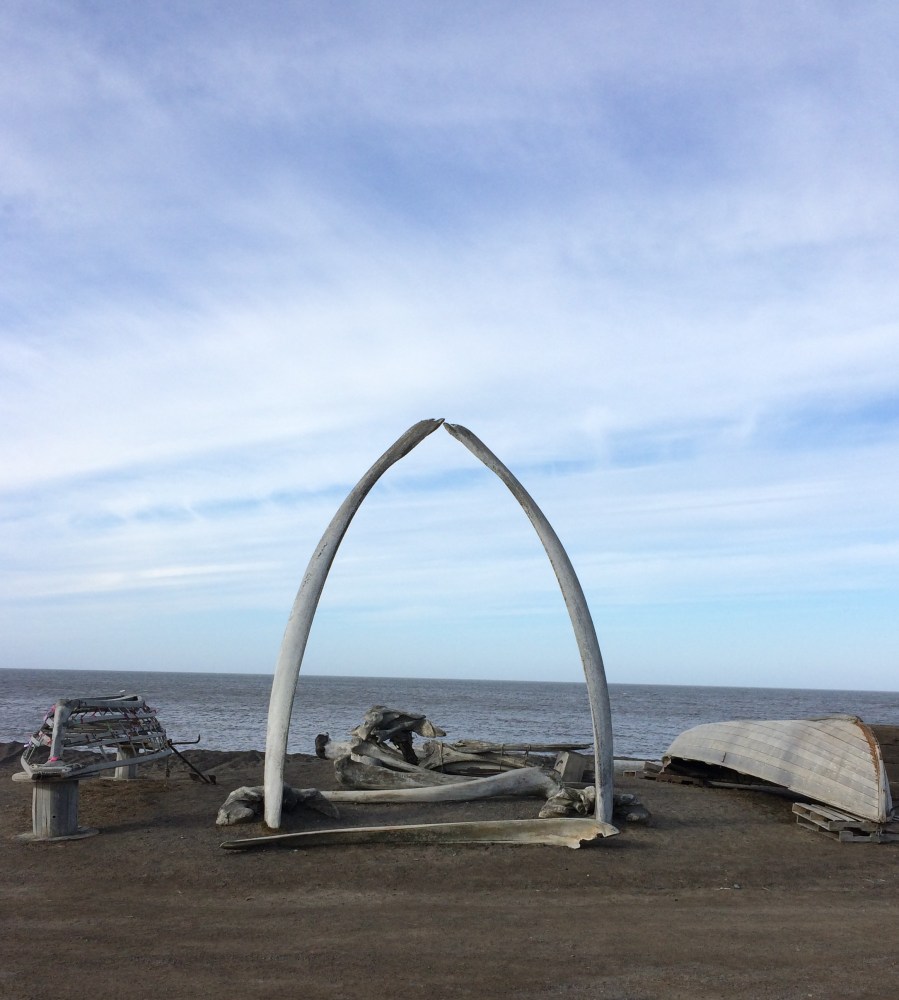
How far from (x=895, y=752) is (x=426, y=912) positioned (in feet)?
30.4

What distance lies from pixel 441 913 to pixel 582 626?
3.80 meters

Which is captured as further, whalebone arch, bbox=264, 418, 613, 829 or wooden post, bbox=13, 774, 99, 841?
whalebone arch, bbox=264, 418, 613, 829

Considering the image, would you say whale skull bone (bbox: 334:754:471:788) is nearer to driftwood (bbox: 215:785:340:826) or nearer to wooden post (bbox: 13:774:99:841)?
driftwood (bbox: 215:785:340:826)

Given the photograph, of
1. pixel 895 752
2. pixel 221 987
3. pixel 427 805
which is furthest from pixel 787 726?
pixel 221 987

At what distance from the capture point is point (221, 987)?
5559 millimetres

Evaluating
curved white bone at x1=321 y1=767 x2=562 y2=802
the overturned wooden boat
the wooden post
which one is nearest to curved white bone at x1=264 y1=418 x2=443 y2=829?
curved white bone at x1=321 y1=767 x2=562 y2=802

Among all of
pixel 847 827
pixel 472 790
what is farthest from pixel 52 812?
pixel 847 827

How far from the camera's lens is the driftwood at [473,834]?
9445 millimetres

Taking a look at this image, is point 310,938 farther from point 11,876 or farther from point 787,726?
point 787,726

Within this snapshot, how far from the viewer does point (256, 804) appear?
1031 cm

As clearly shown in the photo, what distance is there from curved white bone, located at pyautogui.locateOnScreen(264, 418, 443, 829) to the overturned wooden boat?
7.14 m

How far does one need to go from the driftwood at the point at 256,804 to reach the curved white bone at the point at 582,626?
3.28 metres

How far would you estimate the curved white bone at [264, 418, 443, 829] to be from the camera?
968cm

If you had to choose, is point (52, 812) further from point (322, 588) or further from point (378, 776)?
point (378, 776)
